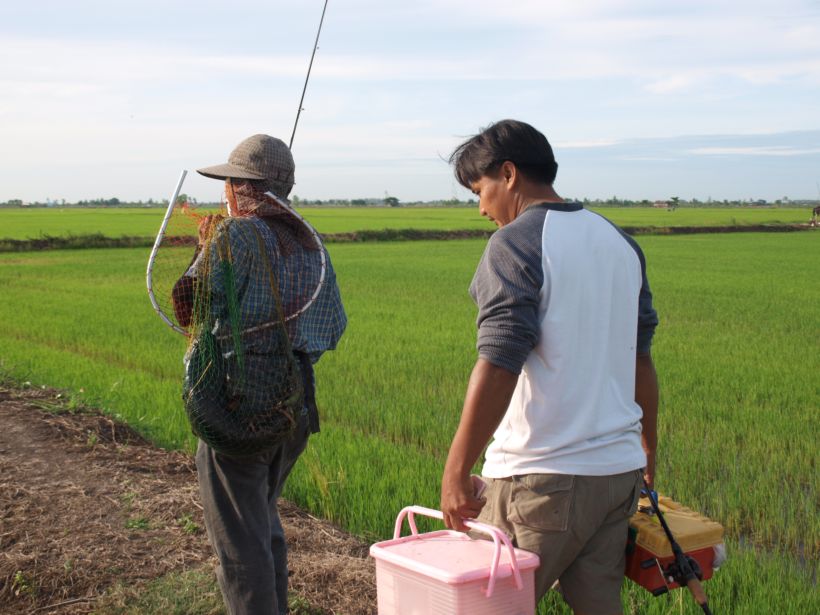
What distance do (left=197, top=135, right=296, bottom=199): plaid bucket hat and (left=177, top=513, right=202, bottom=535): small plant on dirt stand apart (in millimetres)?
2054

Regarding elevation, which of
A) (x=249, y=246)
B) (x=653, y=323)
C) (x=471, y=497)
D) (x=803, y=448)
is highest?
(x=249, y=246)

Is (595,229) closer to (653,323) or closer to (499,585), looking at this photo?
(653,323)

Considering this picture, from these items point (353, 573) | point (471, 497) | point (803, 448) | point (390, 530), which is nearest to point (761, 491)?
point (803, 448)

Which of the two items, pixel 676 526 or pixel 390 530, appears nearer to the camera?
pixel 676 526

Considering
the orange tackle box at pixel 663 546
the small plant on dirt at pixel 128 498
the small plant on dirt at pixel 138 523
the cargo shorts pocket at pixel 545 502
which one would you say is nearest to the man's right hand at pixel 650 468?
the orange tackle box at pixel 663 546

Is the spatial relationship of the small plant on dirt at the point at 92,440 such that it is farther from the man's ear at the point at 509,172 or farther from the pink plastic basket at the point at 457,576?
the man's ear at the point at 509,172

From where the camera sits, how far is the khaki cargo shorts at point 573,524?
6.64 ft

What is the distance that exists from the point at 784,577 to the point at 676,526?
6.71 ft

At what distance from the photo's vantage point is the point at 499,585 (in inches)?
77.7

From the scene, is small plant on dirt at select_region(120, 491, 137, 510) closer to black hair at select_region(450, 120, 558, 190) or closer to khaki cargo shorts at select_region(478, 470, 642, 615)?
khaki cargo shorts at select_region(478, 470, 642, 615)

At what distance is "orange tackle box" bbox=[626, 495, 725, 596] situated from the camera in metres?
2.13

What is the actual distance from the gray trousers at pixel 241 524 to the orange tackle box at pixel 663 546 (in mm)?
1123

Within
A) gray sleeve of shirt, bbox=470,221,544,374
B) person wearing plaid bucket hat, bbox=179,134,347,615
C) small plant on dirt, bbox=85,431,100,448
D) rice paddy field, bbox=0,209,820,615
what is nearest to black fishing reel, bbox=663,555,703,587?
gray sleeve of shirt, bbox=470,221,544,374

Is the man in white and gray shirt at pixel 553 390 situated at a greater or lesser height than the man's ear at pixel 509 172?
lesser
